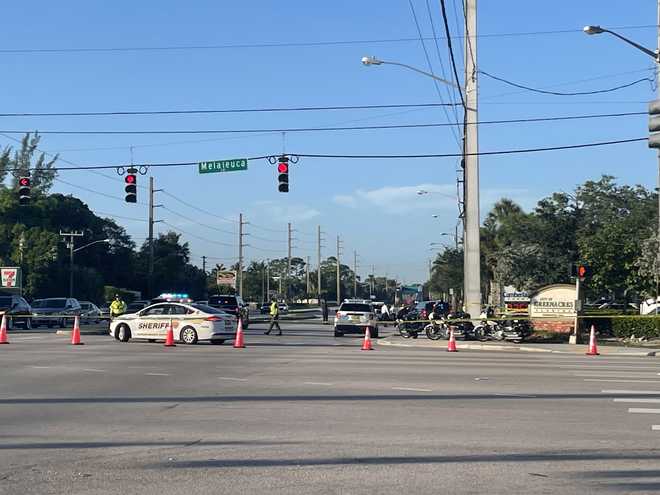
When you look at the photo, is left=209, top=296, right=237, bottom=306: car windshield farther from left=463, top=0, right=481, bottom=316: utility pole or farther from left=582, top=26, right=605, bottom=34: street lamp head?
left=582, top=26, right=605, bottom=34: street lamp head

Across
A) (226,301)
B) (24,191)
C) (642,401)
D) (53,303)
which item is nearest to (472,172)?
(226,301)

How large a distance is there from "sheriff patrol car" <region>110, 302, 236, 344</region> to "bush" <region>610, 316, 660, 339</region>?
49.7 feet

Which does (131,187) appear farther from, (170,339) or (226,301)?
(226,301)

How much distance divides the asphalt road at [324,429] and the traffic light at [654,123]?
19.2 ft

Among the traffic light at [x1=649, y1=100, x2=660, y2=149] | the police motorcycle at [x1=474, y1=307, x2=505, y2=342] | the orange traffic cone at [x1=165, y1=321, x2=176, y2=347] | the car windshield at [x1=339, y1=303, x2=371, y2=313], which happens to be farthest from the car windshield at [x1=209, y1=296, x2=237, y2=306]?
the traffic light at [x1=649, y1=100, x2=660, y2=149]

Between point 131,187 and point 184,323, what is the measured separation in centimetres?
658

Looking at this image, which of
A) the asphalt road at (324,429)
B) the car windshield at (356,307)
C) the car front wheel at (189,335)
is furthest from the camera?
the car windshield at (356,307)

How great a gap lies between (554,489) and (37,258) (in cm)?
7629

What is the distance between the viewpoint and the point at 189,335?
30406mm

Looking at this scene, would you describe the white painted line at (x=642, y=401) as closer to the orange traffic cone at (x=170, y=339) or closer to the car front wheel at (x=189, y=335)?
the orange traffic cone at (x=170, y=339)

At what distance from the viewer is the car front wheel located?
3031 centimetres

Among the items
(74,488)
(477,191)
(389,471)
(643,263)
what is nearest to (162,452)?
(74,488)

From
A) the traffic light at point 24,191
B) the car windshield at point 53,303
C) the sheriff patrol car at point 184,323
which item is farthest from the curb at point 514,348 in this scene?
the car windshield at point 53,303

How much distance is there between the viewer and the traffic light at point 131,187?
3397 cm
